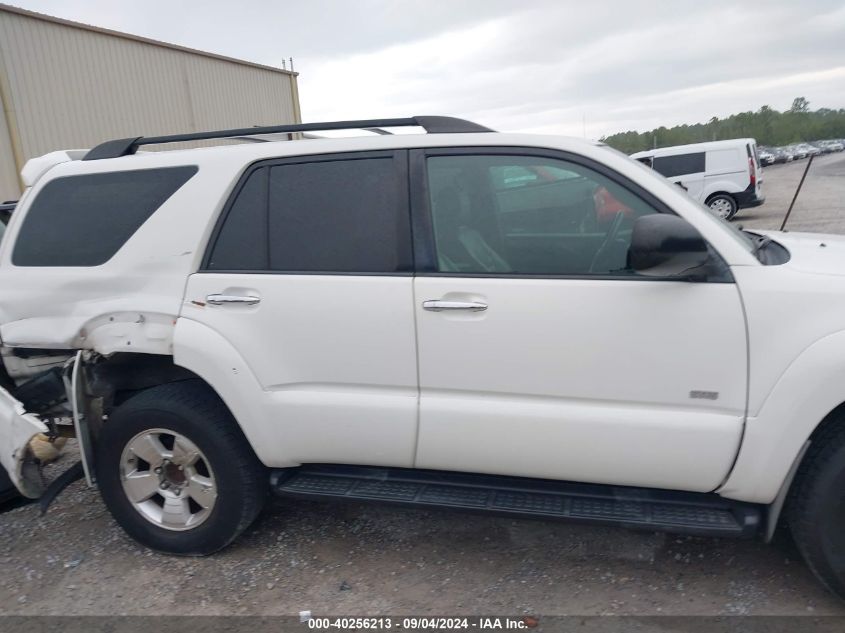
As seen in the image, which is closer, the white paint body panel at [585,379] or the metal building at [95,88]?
the white paint body panel at [585,379]

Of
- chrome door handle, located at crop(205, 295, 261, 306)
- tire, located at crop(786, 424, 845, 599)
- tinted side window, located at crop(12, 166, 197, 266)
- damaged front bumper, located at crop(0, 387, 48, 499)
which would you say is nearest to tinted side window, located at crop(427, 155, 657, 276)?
chrome door handle, located at crop(205, 295, 261, 306)

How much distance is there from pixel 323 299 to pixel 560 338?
104 cm

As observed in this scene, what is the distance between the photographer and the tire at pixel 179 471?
10.5 feet

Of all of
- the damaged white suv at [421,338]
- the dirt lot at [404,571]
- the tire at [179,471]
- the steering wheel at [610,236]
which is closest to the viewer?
the damaged white suv at [421,338]

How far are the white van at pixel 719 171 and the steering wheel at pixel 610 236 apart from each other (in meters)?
14.4

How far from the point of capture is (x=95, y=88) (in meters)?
14.4

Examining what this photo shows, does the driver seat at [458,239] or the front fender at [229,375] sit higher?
the driver seat at [458,239]

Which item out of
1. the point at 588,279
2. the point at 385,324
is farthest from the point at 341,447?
the point at 588,279

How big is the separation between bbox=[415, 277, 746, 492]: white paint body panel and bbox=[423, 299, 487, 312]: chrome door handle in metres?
0.02

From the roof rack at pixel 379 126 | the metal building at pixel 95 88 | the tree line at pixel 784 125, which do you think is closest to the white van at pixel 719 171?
the metal building at pixel 95 88

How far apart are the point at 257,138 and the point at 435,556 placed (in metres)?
2.61

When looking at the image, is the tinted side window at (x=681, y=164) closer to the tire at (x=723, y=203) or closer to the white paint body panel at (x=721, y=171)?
the white paint body panel at (x=721, y=171)

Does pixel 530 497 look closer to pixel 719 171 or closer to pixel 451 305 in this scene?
pixel 451 305

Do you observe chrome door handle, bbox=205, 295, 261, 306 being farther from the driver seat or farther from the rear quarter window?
the rear quarter window
